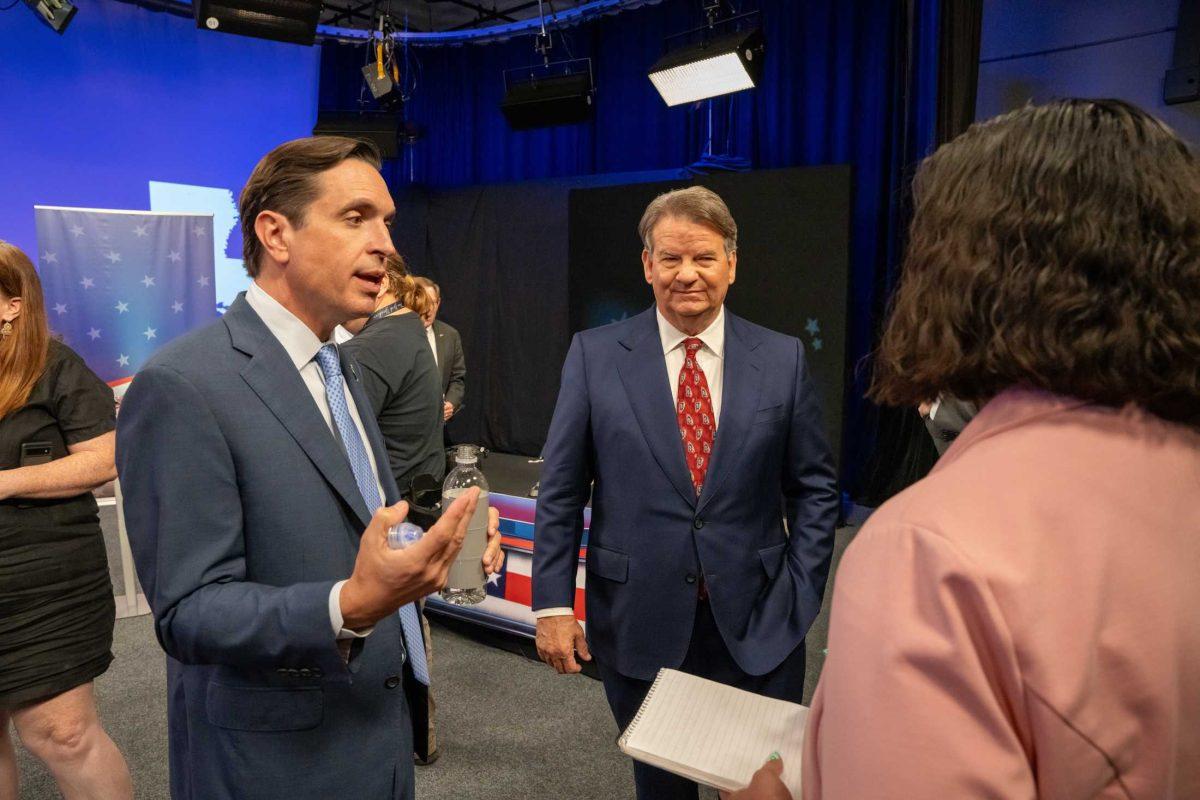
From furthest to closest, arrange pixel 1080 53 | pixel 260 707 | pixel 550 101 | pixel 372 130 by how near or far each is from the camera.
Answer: pixel 372 130 < pixel 550 101 < pixel 1080 53 < pixel 260 707

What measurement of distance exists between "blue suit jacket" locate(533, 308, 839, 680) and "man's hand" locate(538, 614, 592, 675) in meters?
0.04

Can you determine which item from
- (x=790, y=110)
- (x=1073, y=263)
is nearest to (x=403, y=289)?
(x=1073, y=263)

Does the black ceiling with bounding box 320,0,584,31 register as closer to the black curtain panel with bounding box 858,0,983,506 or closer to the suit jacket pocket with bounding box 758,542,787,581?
the black curtain panel with bounding box 858,0,983,506

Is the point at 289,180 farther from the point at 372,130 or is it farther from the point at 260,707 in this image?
the point at 372,130

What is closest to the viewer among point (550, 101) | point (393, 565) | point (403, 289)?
point (393, 565)

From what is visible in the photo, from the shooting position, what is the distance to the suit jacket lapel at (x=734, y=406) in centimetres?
167

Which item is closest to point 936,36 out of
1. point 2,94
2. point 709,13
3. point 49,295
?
point 709,13

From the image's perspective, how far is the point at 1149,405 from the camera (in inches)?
24.4

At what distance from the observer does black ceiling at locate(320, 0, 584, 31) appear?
7.23 meters

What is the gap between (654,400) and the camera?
68.1 inches

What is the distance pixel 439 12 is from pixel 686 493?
7.61 metres

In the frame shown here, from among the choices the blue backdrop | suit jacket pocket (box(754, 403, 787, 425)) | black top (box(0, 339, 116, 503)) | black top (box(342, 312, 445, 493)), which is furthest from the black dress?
the blue backdrop

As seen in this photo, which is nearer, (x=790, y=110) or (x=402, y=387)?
(x=402, y=387)

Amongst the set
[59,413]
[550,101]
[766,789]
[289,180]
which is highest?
[550,101]
